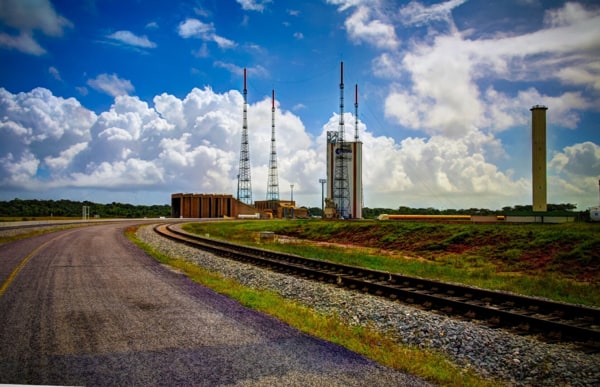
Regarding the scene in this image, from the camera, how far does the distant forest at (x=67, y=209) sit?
106 m

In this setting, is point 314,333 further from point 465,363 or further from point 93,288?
point 93,288

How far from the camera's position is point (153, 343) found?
8.65 meters

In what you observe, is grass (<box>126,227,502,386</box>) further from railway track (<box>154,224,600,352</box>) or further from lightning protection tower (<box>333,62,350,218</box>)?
lightning protection tower (<box>333,62,350,218</box>)

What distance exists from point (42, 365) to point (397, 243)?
95.3ft

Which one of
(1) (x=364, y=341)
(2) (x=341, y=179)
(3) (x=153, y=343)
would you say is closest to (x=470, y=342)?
(1) (x=364, y=341)

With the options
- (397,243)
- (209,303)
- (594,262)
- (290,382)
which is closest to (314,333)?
(290,382)

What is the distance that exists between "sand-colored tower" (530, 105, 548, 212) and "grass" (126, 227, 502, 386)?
163 ft

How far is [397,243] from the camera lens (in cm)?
3397

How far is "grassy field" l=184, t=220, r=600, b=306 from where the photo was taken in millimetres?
17188

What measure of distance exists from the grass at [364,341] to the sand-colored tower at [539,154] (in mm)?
49775

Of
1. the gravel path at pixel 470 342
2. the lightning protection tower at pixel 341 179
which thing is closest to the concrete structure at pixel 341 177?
the lightning protection tower at pixel 341 179

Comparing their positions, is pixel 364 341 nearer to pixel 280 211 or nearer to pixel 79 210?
pixel 280 211

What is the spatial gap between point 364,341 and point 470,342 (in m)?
2.11

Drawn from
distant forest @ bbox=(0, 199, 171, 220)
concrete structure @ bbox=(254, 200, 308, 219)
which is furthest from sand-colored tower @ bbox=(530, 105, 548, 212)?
distant forest @ bbox=(0, 199, 171, 220)
